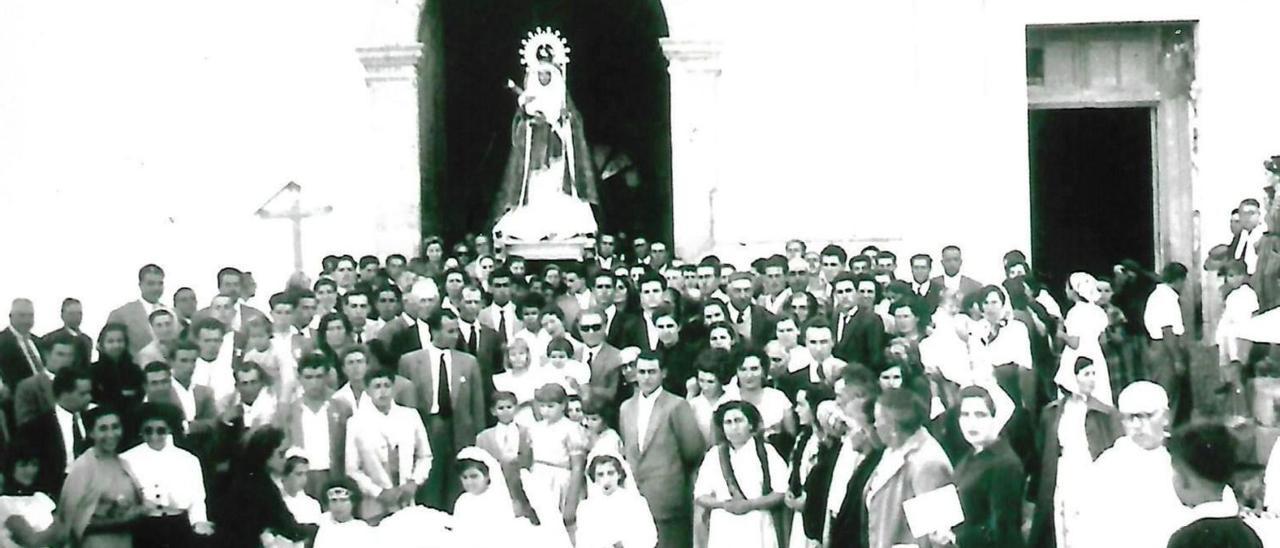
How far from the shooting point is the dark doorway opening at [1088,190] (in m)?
14.9

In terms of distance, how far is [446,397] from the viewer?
9.31 metres

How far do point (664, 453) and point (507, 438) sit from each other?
→ 80 cm

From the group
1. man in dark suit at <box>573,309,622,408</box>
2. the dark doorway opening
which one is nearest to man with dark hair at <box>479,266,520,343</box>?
man in dark suit at <box>573,309,622,408</box>

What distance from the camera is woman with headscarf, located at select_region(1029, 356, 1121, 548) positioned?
7.59 metres

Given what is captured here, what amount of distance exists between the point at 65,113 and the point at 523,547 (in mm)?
7659

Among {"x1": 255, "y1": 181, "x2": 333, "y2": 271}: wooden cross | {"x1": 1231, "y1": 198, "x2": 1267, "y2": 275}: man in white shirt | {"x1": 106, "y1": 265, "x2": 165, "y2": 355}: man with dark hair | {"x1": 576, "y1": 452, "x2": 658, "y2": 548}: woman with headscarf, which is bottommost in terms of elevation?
{"x1": 576, "y1": 452, "x2": 658, "y2": 548}: woman with headscarf

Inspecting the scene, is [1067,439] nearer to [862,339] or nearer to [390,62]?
[862,339]

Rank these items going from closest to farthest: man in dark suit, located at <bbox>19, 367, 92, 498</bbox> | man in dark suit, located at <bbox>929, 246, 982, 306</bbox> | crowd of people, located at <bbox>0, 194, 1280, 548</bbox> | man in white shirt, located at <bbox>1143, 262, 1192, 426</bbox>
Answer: crowd of people, located at <bbox>0, 194, 1280, 548</bbox> → man in dark suit, located at <bbox>19, 367, 92, 498</bbox> → man in white shirt, located at <bbox>1143, 262, 1192, 426</bbox> → man in dark suit, located at <bbox>929, 246, 982, 306</bbox>

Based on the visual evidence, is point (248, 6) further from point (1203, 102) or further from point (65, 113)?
point (1203, 102)

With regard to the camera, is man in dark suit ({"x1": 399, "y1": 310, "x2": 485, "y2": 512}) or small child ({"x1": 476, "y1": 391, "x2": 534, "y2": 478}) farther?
man in dark suit ({"x1": 399, "y1": 310, "x2": 485, "y2": 512})

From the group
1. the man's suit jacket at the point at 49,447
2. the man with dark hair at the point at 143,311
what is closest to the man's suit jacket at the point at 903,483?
the man's suit jacket at the point at 49,447

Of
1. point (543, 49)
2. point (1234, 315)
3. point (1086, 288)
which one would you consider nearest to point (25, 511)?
point (1086, 288)

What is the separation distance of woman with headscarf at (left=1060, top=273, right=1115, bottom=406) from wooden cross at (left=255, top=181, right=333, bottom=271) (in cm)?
627

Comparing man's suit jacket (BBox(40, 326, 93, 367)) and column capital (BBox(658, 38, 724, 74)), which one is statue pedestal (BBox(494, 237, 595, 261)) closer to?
column capital (BBox(658, 38, 724, 74))
